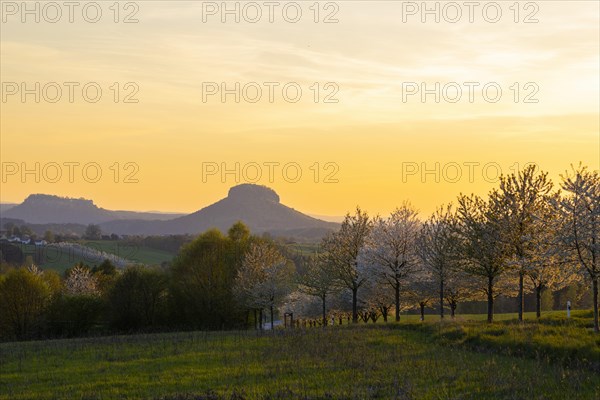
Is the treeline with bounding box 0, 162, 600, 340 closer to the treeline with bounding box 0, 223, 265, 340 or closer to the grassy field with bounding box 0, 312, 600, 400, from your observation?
the treeline with bounding box 0, 223, 265, 340

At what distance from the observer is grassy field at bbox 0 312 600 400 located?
21953mm

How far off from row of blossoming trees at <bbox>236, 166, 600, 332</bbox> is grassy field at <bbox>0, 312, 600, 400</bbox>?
5.34 m

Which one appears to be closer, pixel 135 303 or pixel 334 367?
pixel 334 367

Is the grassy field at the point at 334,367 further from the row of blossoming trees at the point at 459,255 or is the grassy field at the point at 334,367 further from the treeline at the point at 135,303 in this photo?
the treeline at the point at 135,303

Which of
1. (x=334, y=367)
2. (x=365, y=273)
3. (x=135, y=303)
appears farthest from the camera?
(x=135, y=303)

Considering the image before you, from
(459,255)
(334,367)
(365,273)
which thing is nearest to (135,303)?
(365,273)

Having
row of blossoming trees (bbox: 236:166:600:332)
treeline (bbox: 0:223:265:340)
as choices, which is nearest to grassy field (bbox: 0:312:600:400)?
row of blossoming trees (bbox: 236:166:600:332)

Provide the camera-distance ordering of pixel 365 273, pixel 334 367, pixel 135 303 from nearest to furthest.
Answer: pixel 334 367
pixel 365 273
pixel 135 303

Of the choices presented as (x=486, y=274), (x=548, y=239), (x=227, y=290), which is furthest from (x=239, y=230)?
(x=548, y=239)

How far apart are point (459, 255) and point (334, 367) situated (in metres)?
25.1

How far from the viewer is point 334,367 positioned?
1094 inches

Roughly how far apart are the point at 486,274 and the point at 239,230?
163 ft

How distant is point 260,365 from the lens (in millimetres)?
29625

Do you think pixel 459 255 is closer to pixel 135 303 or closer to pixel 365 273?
pixel 365 273
